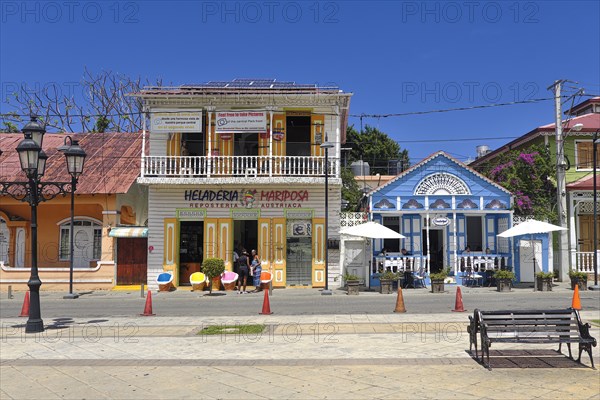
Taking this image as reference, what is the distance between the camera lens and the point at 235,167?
2378cm

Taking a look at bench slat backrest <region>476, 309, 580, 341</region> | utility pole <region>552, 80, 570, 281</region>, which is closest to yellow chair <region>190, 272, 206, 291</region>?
utility pole <region>552, 80, 570, 281</region>

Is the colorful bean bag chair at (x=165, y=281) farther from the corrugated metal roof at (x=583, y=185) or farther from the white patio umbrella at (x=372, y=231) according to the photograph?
the corrugated metal roof at (x=583, y=185)

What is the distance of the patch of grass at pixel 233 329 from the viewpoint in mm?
11568

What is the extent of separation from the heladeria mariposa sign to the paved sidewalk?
35.8 ft

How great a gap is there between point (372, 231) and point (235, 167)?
6.89 m

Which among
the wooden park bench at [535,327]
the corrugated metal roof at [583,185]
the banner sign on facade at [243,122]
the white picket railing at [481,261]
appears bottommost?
the wooden park bench at [535,327]

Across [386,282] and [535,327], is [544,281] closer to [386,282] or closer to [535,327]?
[386,282]

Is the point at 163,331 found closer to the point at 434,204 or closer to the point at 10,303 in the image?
the point at 10,303

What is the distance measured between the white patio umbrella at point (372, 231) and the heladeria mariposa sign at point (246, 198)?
2955 millimetres

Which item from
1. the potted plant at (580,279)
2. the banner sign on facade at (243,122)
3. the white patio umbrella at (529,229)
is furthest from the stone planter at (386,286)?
the banner sign on facade at (243,122)

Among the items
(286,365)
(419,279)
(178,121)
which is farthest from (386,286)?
(286,365)

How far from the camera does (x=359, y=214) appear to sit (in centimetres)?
2283

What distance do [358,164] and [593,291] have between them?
16.1 m

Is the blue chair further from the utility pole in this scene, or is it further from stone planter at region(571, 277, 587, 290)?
the utility pole
